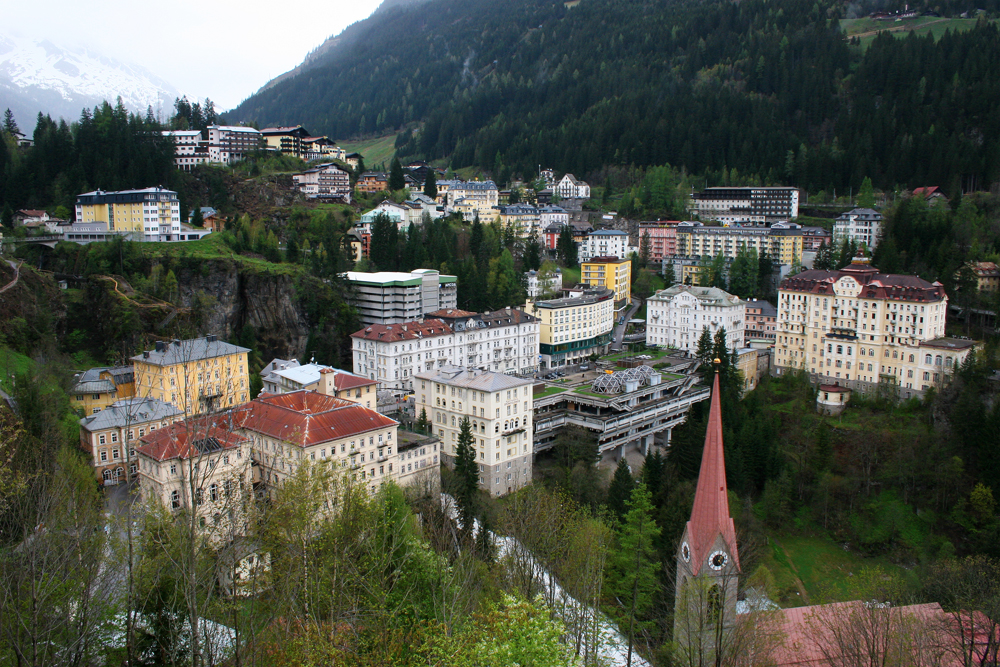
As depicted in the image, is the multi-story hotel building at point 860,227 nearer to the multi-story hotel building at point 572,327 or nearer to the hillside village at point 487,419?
the hillside village at point 487,419

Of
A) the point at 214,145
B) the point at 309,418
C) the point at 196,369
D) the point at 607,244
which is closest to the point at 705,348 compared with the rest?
the point at 607,244

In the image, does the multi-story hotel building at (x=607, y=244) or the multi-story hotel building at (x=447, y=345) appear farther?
the multi-story hotel building at (x=607, y=244)

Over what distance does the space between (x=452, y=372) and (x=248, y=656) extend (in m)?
37.4

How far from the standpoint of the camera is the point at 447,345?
2569 inches

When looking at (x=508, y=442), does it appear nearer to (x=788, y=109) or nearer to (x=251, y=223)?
(x=251, y=223)

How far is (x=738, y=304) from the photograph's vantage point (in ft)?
249

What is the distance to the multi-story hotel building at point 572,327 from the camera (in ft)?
250

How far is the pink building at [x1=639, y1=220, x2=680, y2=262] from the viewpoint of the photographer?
10281cm

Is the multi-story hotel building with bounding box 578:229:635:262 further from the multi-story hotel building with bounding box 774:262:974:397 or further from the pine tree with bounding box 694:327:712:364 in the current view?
the multi-story hotel building with bounding box 774:262:974:397

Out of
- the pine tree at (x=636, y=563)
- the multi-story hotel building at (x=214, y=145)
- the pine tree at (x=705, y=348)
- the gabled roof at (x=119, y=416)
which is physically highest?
the multi-story hotel building at (x=214, y=145)

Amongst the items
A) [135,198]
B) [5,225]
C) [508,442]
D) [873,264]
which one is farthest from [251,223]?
[873,264]

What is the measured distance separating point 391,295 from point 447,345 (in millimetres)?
10298

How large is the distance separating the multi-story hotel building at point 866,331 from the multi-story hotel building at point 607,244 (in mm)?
32718

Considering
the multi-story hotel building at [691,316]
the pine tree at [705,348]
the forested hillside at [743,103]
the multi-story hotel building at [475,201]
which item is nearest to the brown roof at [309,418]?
the pine tree at [705,348]
